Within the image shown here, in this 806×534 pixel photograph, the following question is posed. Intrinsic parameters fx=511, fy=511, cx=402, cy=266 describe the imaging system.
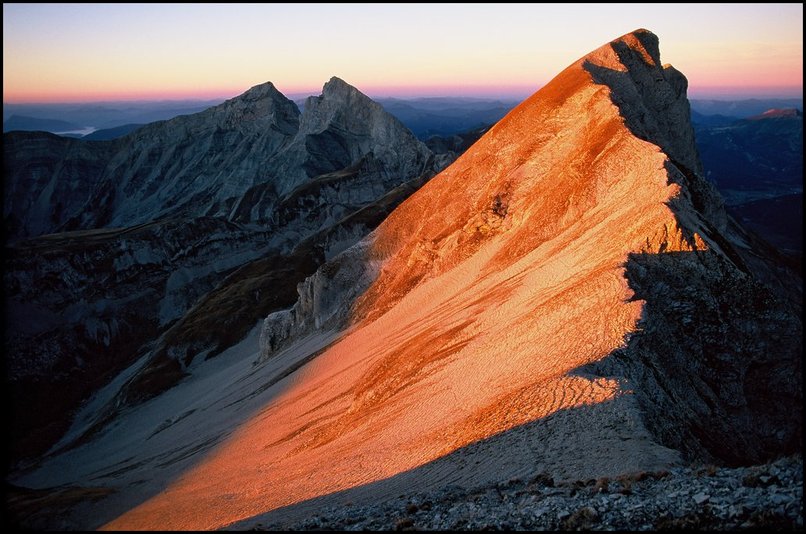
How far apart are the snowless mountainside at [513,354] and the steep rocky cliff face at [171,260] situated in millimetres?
27223

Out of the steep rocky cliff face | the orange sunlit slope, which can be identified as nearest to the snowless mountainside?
the orange sunlit slope

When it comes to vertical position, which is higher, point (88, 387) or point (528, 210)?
point (528, 210)

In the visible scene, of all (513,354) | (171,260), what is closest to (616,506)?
(513,354)

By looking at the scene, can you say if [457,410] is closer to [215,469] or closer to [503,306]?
[503,306]

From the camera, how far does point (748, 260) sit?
6475cm

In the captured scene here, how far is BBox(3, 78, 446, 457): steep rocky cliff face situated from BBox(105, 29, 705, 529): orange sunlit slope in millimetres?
46324

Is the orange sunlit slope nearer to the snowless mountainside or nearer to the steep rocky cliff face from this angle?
the snowless mountainside

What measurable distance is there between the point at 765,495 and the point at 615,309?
16823 mm

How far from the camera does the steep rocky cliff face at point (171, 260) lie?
98500mm

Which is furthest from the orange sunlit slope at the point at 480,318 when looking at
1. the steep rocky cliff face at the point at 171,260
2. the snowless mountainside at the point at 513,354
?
the steep rocky cliff face at the point at 171,260

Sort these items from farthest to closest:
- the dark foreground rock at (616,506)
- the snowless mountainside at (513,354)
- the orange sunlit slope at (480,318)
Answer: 1. the orange sunlit slope at (480,318)
2. the snowless mountainside at (513,354)
3. the dark foreground rock at (616,506)

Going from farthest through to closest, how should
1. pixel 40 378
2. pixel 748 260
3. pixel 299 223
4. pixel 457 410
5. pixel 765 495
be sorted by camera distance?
pixel 299 223 < pixel 40 378 < pixel 748 260 < pixel 457 410 < pixel 765 495

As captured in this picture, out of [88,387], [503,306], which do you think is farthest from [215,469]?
[88,387]

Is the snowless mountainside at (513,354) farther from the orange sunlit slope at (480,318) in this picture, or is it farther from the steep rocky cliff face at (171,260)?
the steep rocky cliff face at (171,260)
